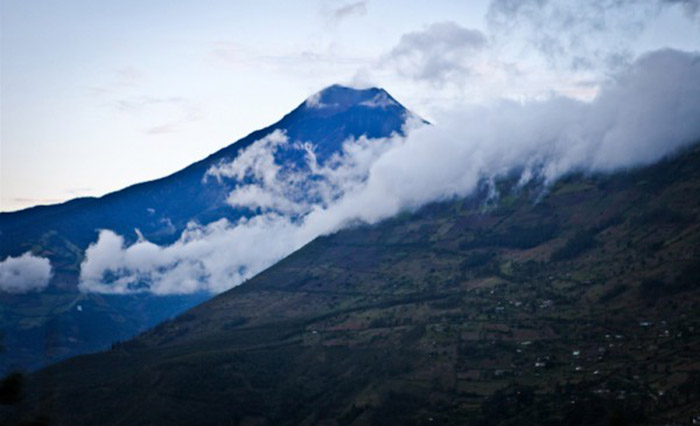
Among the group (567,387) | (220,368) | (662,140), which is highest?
(662,140)

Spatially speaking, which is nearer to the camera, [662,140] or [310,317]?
[310,317]

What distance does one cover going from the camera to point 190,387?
131250 millimetres

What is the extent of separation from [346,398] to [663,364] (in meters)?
52.7

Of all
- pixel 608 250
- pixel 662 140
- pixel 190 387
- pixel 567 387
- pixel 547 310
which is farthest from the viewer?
pixel 662 140

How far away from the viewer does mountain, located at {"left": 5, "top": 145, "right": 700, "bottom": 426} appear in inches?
4257

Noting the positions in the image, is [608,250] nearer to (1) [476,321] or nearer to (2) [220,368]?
(1) [476,321]

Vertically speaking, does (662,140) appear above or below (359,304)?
above

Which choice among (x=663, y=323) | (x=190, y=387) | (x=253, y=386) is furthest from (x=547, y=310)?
(x=190, y=387)

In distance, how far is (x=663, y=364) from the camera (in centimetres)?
10769

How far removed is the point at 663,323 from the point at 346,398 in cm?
5873

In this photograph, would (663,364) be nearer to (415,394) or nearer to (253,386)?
(415,394)

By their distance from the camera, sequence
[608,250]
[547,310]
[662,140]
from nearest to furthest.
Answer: [547,310] < [608,250] < [662,140]

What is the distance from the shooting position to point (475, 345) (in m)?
134

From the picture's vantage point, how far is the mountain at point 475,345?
355 ft
